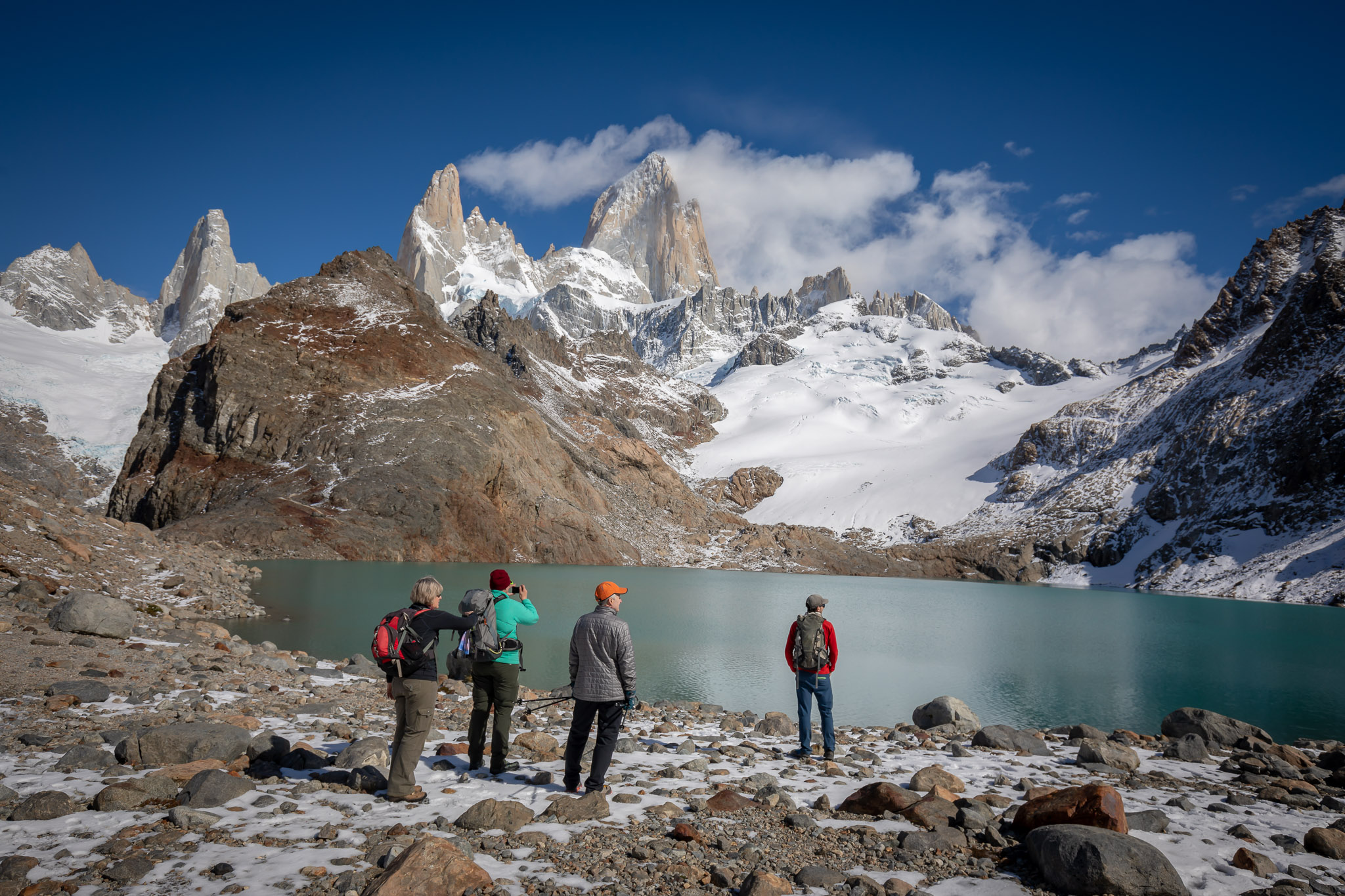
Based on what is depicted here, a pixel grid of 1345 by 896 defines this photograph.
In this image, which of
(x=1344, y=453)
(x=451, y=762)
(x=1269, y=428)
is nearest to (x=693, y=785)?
(x=451, y=762)

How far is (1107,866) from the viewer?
548 centimetres

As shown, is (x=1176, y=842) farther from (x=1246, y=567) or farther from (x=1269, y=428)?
(x=1269, y=428)

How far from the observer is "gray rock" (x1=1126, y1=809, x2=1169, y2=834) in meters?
7.10

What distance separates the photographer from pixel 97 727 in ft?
29.3

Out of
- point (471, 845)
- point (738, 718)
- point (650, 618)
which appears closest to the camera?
point (471, 845)

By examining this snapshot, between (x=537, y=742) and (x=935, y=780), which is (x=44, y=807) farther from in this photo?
(x=935, y=780)

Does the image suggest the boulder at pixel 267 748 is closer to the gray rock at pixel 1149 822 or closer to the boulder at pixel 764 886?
the boulder at pixel 764 886

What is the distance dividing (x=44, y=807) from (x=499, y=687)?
4263 mm

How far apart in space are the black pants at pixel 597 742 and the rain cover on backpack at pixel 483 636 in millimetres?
1338

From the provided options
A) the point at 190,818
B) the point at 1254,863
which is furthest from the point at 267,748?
the point at 1254,863

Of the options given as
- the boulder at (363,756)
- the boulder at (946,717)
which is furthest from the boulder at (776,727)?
the boulder at (363,756)

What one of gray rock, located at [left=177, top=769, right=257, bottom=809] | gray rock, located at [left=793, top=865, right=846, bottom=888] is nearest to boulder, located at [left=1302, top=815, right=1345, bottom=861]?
gray rock, located at [left=793, top=865, right=846, bottom=888]

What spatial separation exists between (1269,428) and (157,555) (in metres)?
127

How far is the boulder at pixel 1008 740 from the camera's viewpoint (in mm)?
12031
